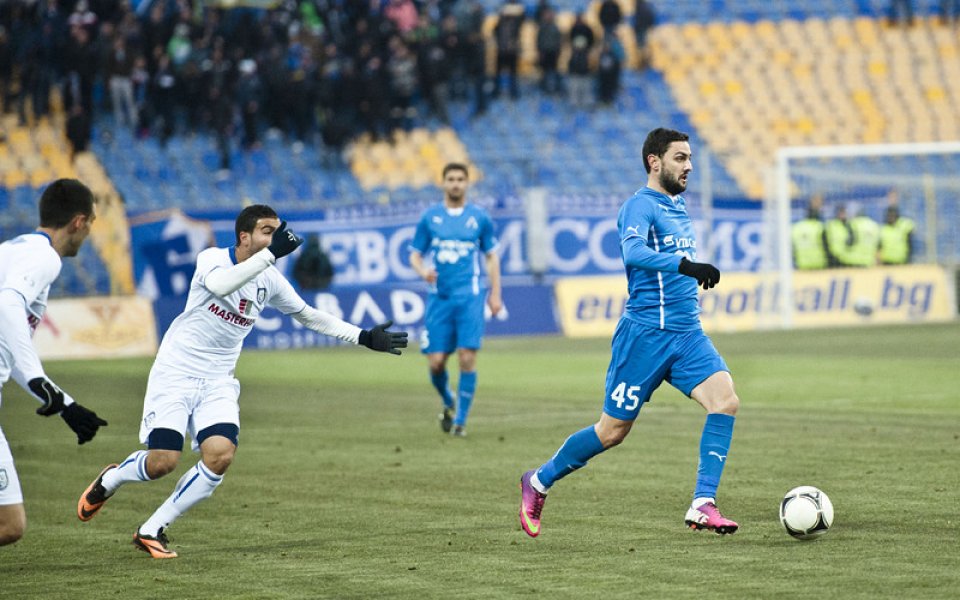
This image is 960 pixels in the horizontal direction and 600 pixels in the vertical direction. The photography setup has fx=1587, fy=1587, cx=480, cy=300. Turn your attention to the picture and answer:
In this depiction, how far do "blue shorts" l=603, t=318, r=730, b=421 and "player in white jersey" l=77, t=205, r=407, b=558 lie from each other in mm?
1153

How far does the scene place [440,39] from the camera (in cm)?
3341

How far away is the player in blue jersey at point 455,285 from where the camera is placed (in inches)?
558

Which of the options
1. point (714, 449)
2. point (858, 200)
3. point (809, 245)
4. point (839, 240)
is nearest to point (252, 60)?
point (809, 245)

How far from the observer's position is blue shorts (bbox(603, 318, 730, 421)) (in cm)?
825

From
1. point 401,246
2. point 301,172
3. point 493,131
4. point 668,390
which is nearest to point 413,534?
point 668,390

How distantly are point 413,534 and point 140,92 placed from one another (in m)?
24.2

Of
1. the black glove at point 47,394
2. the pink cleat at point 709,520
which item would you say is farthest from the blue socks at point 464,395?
the black glove at point 47,394

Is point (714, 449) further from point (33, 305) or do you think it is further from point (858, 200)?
point (858, 200)

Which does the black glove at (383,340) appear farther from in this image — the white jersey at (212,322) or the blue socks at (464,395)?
the blue socks at (464,395)

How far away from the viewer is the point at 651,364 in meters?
8.27

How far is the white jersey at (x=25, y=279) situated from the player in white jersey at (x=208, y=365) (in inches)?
51.8

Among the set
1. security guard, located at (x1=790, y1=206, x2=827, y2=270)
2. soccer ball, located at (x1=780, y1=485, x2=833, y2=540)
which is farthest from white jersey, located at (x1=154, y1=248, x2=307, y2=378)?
security guard, located at (x1=790, y1=206, x2=827, y2=270)

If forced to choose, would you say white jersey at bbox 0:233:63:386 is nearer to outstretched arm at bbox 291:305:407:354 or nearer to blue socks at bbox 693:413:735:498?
outstretched arm at bbox 291:305:407:354

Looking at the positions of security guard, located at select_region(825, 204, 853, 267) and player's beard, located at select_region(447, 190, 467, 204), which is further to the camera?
security guard, located at select_region(825, 204, 853, 267)
